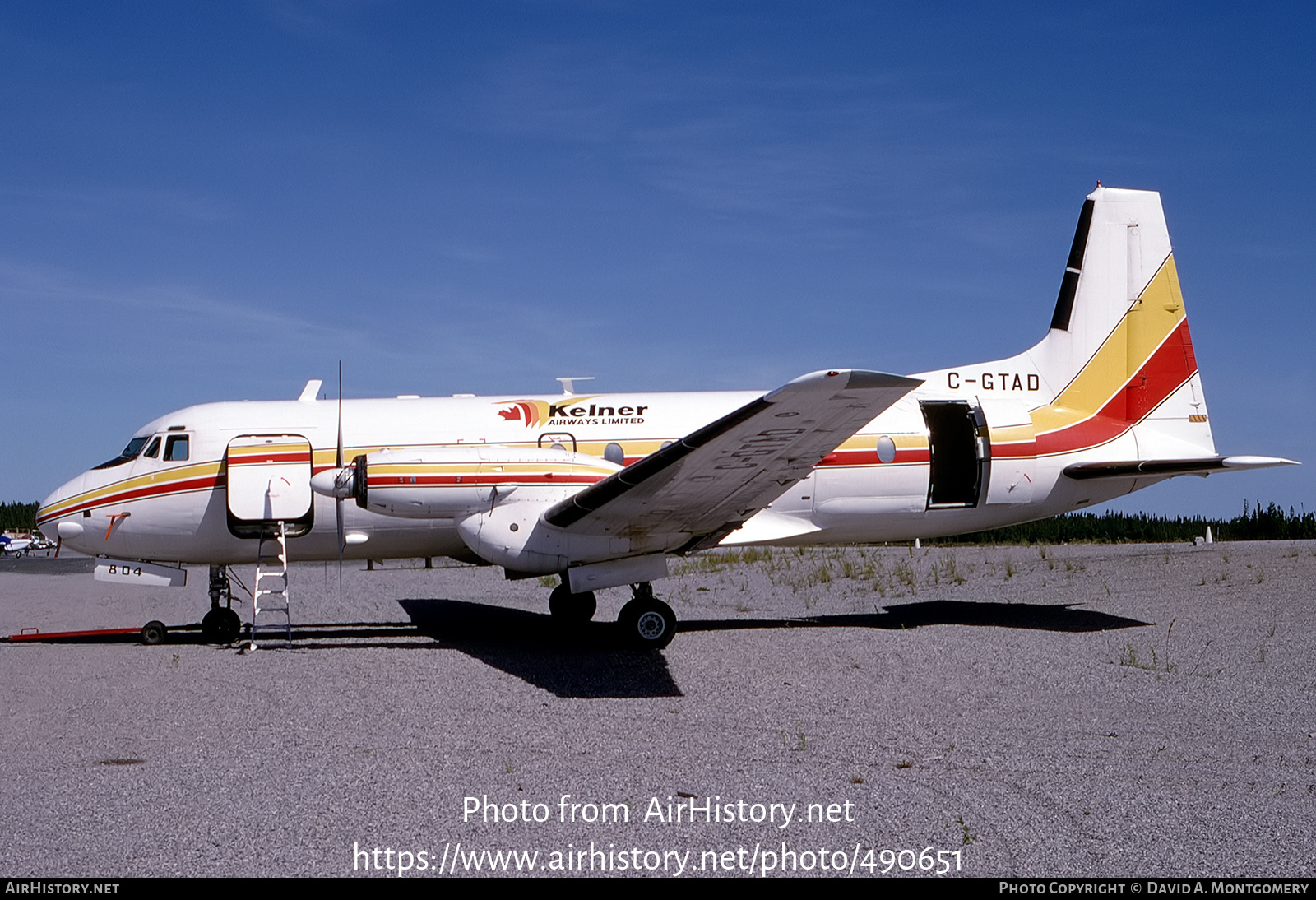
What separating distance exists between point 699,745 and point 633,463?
5645 mm

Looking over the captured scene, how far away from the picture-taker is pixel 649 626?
487 inches

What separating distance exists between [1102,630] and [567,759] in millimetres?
9112

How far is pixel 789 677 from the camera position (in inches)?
416

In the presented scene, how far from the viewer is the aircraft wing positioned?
8.65m

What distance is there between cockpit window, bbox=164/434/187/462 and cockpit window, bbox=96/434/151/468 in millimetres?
378

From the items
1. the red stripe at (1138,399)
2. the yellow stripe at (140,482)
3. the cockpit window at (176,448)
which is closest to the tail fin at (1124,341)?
the red stripe at (1138,399)

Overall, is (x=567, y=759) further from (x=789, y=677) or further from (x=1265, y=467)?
(x=1265, y=467)

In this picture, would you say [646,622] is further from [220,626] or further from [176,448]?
[176,448]

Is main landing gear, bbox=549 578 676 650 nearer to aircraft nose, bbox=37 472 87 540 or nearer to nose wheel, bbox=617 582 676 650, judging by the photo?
nose wheel, bbox=617 582 676 650

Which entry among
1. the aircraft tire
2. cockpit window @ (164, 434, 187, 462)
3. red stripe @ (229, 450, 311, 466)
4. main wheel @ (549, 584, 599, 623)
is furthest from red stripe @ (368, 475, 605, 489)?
the aircraft tire

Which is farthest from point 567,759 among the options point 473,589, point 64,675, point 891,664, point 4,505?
point 4,505

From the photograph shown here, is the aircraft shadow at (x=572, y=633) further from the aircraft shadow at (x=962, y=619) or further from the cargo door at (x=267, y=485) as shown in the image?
the cargo door at (x=267, y=485)

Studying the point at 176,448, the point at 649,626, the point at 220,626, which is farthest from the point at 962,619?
the point at 176,448

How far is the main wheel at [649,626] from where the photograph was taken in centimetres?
1234
